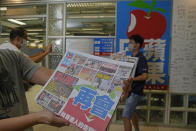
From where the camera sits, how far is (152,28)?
254 centimetres

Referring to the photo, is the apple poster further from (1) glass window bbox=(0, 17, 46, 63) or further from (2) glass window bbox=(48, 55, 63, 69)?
(1) glass window bbox=(0, 17, 46, 63)

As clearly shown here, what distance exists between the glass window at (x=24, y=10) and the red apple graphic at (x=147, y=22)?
180cm

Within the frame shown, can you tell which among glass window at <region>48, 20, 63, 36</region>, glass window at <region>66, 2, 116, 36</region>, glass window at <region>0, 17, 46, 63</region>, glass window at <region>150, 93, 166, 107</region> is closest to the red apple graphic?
glass window at <region>66, 2, 116, 36</region>

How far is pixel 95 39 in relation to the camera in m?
2.76

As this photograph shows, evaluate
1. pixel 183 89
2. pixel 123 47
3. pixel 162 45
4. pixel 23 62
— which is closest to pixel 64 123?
pixel 23 62

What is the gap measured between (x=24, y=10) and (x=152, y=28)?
2.60m

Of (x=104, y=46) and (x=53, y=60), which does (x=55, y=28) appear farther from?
(x=104, y=46)

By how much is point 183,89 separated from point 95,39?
179 cm

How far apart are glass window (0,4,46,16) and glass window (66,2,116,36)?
1.93 feet

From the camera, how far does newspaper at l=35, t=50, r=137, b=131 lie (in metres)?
0.63

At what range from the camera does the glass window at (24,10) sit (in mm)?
3023

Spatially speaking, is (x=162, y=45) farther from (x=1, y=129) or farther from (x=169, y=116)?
(x=1, y=129)

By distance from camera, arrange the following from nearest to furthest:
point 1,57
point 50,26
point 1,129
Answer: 1. point 1,129
2. point 1,57
3. point 50,26

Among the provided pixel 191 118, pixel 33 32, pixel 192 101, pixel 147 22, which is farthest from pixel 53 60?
pixel 191 118
